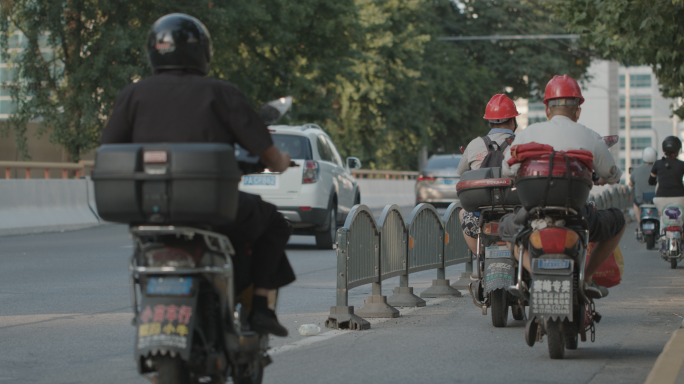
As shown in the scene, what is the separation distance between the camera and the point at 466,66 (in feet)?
163

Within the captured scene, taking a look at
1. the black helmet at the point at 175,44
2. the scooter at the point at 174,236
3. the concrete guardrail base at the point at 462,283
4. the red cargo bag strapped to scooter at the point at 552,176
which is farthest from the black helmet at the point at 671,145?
the scooter at the point at 174,236

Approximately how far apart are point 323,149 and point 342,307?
777 cm

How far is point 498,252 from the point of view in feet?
22.4

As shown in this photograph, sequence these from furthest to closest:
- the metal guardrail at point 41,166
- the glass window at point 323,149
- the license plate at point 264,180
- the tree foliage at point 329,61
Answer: the tree foliage at point 329,61 → the metal guardrail at point 41,166 → the glass window at point 323,149 → the license plate at point 264,180

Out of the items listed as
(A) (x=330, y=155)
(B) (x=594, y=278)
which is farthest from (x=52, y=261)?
(B) (x=594, y=278)

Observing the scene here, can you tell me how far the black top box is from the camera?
3.60m

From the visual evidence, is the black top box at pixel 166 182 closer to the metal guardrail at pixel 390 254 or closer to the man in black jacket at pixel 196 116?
the man in black jacket at pixel 196 116

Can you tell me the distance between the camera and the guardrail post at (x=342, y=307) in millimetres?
7172

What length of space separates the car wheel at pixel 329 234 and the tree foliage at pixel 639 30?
555 cm

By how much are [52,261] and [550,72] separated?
39.7 metres

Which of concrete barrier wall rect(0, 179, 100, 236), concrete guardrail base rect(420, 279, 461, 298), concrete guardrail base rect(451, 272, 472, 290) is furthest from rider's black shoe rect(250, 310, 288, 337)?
concrete barrier wall rect(0, 179, 100, 236)

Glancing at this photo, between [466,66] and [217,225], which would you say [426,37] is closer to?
[466,66]

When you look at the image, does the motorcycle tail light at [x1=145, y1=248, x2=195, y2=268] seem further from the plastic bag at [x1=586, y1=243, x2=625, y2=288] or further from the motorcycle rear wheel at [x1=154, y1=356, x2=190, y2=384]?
the plastic bag at [x1=586, y1=243, x2=625, y2=288]

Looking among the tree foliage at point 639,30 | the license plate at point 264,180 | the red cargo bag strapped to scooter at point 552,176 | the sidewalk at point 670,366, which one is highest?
the tree foliage at point 639,30
